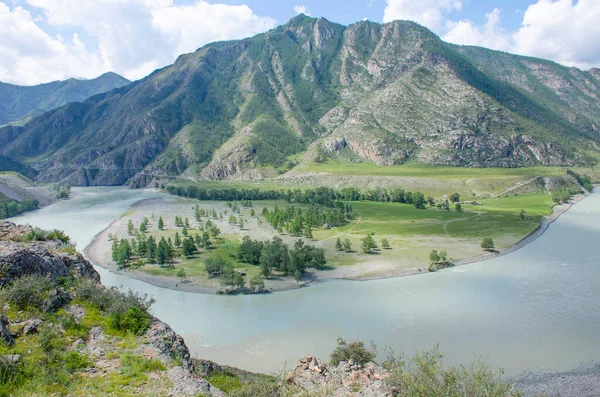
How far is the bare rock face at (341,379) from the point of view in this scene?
14898 mm

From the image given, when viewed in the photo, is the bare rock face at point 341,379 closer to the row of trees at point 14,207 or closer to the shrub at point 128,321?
the shrub at point 128,321

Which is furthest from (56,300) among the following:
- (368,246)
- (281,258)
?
(368,246)

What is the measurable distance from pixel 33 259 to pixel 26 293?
2465 mm

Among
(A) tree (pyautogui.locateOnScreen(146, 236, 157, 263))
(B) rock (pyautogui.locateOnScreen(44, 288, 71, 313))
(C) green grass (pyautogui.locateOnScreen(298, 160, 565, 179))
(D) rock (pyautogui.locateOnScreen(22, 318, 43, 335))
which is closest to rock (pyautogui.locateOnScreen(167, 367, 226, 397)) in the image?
(D) rock (pyautogui.locateOnScreen(22, 318, 43, 335))

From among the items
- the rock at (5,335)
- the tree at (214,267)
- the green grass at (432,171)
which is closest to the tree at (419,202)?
the green grass at (432,171)

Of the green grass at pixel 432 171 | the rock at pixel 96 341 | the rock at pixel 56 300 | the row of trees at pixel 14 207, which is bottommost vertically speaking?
the rock at pixel 96 341

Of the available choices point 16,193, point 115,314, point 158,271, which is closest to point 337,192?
point 158,271

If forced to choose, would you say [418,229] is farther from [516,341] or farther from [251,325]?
[251,325]

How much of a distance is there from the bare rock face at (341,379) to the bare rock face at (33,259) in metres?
12.7

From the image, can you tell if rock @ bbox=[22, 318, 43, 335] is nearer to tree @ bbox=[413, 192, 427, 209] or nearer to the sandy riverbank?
the sandy riverbank

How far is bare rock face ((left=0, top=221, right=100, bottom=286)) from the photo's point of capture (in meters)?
16.6

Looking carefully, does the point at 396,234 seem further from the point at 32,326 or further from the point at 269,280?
the point at 32,326

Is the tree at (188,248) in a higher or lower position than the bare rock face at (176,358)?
lower

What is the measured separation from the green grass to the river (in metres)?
99.0
